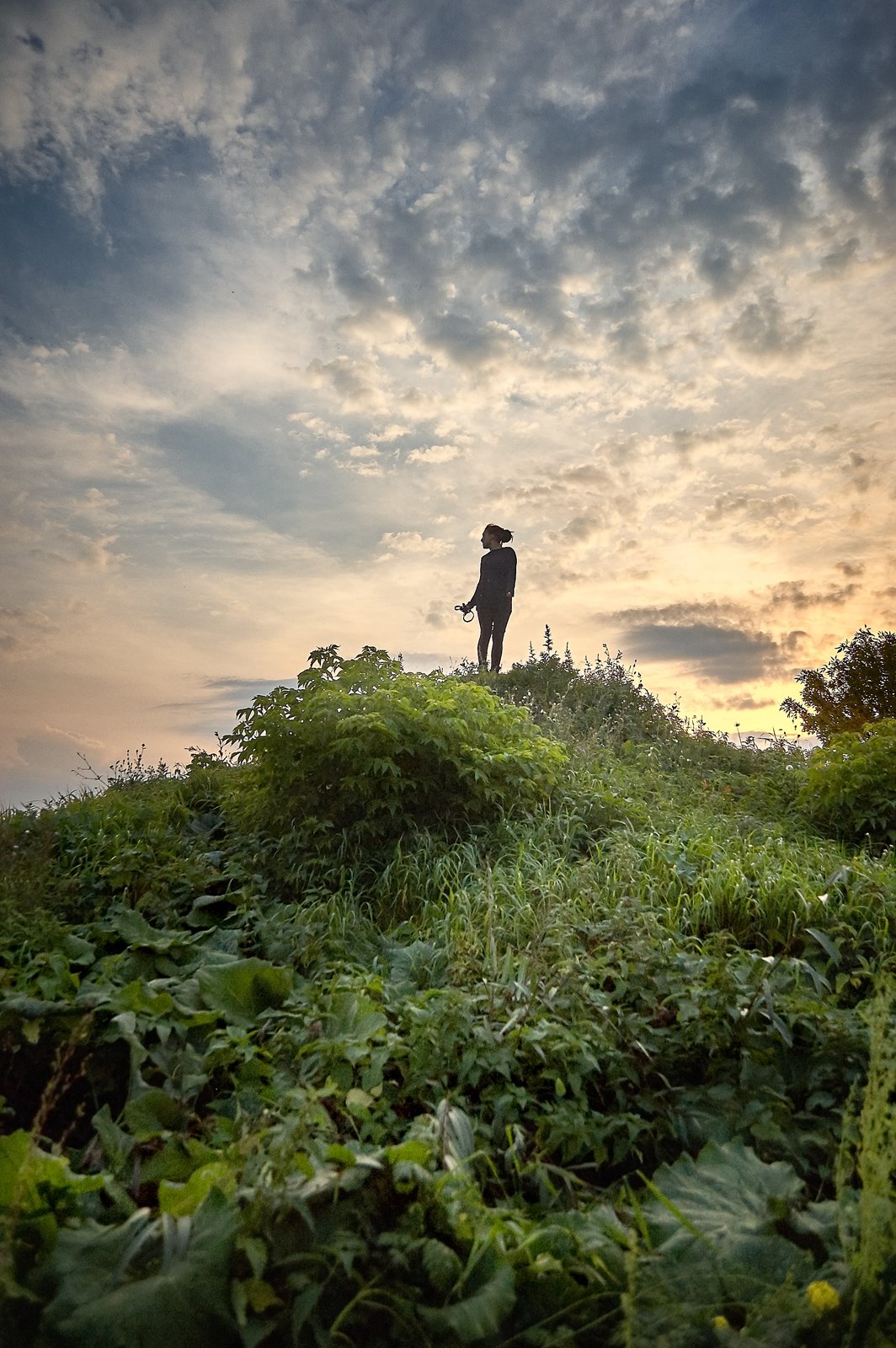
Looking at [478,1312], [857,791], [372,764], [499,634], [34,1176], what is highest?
[499,634]

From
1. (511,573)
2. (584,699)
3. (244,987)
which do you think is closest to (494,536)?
(511,573)

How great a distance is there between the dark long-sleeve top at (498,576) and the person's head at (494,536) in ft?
0.48

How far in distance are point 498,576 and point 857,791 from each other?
7494 millimetres

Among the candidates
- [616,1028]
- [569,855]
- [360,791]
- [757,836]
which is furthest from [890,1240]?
[757,836]

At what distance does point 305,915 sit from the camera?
15.9ft

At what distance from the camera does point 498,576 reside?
13609 mm

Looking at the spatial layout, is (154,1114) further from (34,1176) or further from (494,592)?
(494,592)

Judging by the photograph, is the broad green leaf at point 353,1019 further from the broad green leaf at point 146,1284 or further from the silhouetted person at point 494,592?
the silhouetted person at point 494,592

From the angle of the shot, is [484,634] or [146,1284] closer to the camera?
[146,1284]

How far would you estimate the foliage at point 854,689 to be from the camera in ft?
42.8

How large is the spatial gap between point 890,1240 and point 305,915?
3634 mm

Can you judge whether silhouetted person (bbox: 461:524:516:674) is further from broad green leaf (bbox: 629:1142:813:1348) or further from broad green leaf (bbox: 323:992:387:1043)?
broad green leaf (bbox: 629:1142:813:1348)

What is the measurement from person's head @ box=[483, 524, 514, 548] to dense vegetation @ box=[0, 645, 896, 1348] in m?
7.37

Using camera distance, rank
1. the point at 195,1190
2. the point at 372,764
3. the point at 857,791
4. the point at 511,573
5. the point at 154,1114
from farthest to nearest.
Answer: the point at 511,573 → the point at 857,791 → the point at 372,764 → the point at 154,1114 → the point at 195,1190
